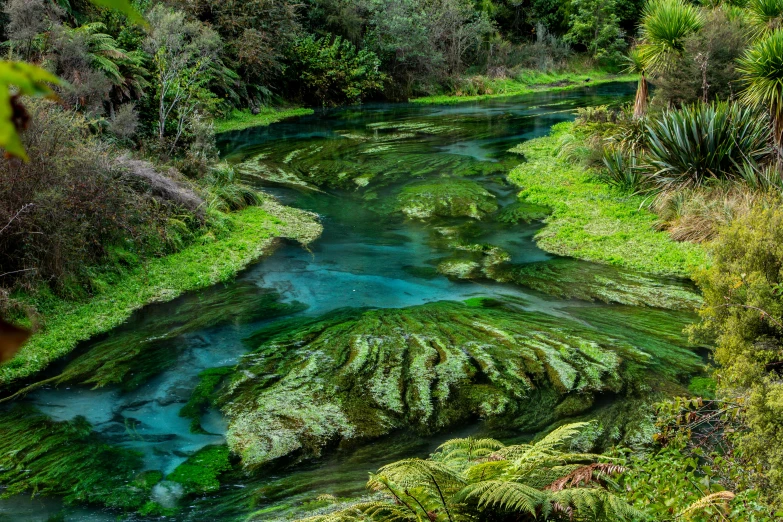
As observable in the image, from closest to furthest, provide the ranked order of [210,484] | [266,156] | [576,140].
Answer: [210,484], [576,140], [266,156]

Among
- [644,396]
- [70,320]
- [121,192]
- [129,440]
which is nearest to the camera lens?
[129,440]

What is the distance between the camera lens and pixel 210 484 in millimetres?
5785

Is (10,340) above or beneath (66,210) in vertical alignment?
above

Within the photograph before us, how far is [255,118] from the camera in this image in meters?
29.5

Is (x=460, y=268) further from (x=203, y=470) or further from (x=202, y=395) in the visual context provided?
(x=203, y=470)

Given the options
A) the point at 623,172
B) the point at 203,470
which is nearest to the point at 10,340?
the point at 203,470

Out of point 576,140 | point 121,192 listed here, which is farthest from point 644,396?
point 576,140

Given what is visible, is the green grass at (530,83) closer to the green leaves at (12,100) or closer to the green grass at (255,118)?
the green grass at (255,118)

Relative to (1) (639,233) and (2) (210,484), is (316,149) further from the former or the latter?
(2) (210,484)

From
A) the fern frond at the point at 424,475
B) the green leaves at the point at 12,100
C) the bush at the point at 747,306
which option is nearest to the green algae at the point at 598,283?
the bush at the point at 747,306

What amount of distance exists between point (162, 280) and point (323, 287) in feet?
8.26

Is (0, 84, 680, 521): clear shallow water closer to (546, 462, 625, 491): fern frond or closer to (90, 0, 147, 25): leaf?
(546, 462, 625, 491): fern frond

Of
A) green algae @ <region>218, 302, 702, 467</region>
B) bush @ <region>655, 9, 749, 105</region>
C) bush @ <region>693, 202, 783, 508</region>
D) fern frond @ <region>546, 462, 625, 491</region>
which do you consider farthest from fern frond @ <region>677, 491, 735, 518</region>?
bush @ <region>655, 9, 749, 105</region>

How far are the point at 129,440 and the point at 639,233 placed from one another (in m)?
9.93
